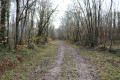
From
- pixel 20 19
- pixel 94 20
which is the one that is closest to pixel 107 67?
pixel 20 19

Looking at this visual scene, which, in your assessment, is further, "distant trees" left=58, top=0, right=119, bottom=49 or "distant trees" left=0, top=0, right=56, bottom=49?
"distant trees" left=58, top=0, right=119, bottom=49

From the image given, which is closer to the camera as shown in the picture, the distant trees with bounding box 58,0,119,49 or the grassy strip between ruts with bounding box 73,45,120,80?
the grassy strip between ruts with bounding box 73,45,120,80

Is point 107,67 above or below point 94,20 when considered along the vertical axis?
below

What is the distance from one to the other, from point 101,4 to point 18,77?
1932cm

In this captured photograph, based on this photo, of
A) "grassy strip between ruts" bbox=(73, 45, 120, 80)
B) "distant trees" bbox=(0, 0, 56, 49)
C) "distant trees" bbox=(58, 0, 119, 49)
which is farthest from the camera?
"distant trees" bbox=(58, 0, 119, 49)

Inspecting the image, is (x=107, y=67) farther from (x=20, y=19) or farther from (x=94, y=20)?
(x=94, y=20)

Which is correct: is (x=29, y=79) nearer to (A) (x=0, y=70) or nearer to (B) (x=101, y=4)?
(A) (x=0, y=70)

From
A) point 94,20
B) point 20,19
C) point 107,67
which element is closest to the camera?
point 107,67

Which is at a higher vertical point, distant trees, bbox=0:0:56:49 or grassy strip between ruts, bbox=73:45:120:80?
distant trees, bbox=0:0:56:49

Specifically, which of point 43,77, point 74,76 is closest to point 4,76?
point 43,77

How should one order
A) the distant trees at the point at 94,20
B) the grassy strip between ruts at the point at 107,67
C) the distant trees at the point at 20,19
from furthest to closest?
the distant trees at the point at 94,20, the distant trees at the point at 20,19, the grassy strip between ruts at the point at 107,67

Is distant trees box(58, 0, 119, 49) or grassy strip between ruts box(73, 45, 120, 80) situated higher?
distant trees box(58, 0, 119, 49)

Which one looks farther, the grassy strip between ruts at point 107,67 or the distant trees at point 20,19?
the distant trees at point 20,19

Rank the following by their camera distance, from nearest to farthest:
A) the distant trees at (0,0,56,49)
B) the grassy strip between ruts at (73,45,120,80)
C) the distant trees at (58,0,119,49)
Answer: the grassy strip between ruts at (73,45,120,80) → the distant trees at (0,0,56,49) → the distant trees at (58,0,119,49)
